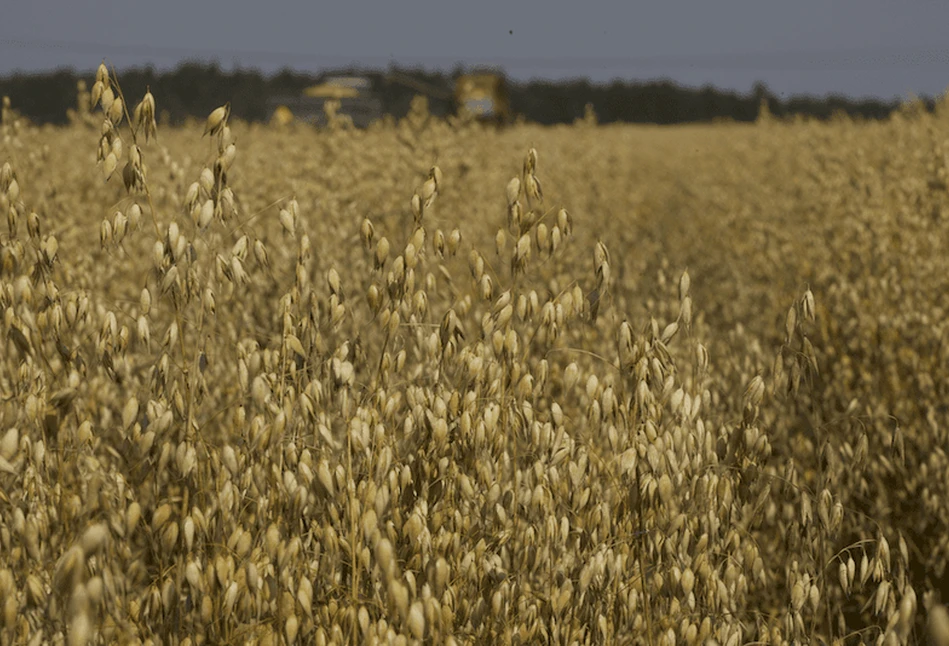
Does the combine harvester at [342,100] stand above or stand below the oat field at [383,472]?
above

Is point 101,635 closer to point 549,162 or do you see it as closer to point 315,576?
point 315,576

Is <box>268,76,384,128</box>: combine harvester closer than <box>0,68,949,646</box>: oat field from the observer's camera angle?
No

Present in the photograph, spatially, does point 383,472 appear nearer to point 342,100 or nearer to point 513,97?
point 342,100

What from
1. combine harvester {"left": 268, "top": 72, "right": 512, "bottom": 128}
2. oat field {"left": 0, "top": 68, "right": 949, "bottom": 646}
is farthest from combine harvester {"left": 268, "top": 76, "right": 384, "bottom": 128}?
oat field {"left": 0, "top": 68, "right": 949, "bottom": 646}

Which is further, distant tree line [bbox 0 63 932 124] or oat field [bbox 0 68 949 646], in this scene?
distant tree line [bbox 0 63 932 124]

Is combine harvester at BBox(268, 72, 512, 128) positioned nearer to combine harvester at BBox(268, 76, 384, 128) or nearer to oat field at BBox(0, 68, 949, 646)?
combine harvester at BBox(268, 76, 384, 128)

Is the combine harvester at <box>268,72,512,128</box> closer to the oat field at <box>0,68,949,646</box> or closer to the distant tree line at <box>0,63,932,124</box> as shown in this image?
the distant tree line at <box>0,63,932,124</box>

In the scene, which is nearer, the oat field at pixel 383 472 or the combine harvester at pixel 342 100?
the oat field at pixel 383 472

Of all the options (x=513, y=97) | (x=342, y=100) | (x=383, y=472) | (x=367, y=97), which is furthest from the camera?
(x=513, y=97)

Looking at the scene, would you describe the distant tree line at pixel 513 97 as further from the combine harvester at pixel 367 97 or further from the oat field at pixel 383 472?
the oat field at pixel 383 472

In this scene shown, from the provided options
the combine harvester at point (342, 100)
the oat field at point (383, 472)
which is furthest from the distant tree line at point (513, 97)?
the oat field at point (383, 472)

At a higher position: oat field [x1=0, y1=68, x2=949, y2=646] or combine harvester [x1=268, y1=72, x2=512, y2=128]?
combine harvester [x1=268, y1=72, x2=512, y2=128]

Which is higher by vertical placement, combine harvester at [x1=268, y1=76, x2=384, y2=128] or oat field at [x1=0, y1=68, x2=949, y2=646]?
combine harvester at [x1=268, y1=76, x2=384, y2=128]

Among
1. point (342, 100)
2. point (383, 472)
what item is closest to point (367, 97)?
point (342, 100)
